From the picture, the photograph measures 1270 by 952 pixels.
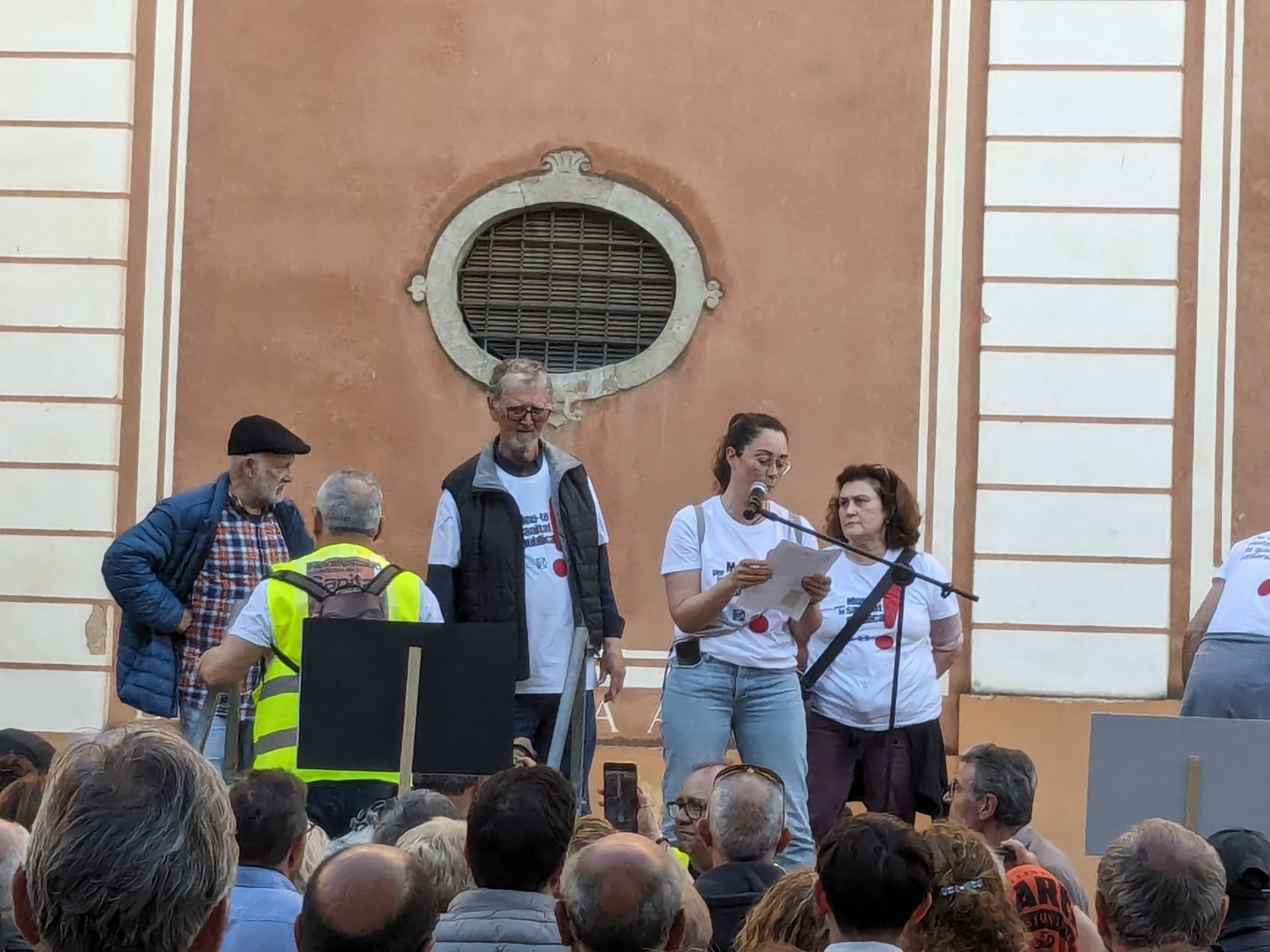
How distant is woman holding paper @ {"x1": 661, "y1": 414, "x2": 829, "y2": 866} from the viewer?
692 centimetres

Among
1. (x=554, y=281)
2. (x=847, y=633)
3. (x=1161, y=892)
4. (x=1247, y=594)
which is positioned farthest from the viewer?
(x=554, y=281)

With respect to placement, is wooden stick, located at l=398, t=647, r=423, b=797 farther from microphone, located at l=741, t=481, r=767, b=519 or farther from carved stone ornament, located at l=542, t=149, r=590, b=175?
carved stone ornament, located at l=542, t=149, r=590, b=175

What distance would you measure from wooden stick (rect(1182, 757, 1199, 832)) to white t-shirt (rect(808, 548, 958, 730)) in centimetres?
166

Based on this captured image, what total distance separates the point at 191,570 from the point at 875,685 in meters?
2.42

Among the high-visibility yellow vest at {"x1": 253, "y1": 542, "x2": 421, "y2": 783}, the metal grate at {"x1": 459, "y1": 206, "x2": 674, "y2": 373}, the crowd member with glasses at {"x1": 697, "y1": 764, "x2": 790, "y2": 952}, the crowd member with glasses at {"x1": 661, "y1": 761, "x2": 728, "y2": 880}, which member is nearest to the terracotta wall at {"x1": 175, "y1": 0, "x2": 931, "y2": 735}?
the metal grate at {"x1": 459, "y1": 206, "x2": 674, "y2": 373}

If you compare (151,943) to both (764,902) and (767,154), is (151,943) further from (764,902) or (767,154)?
(767,154)

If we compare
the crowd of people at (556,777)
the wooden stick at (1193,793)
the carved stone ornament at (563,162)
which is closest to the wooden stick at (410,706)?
the crowd of people at (556,777)

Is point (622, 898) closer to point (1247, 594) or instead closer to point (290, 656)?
point (290, 656)

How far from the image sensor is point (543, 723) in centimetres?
718

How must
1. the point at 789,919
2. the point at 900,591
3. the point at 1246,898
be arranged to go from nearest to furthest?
the point at 789,919
the point at 1246,898
the point at 900,591

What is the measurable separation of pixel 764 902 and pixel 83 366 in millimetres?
6608

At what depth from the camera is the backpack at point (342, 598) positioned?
20.2 ft

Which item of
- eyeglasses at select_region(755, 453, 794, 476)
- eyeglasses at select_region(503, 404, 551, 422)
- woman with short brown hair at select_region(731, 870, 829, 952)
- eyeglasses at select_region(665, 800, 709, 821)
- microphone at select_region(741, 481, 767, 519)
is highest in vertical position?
eyeglasses at select_region(503, 404, 551, 422)

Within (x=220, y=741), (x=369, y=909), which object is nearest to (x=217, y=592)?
(x=220, y=741)
